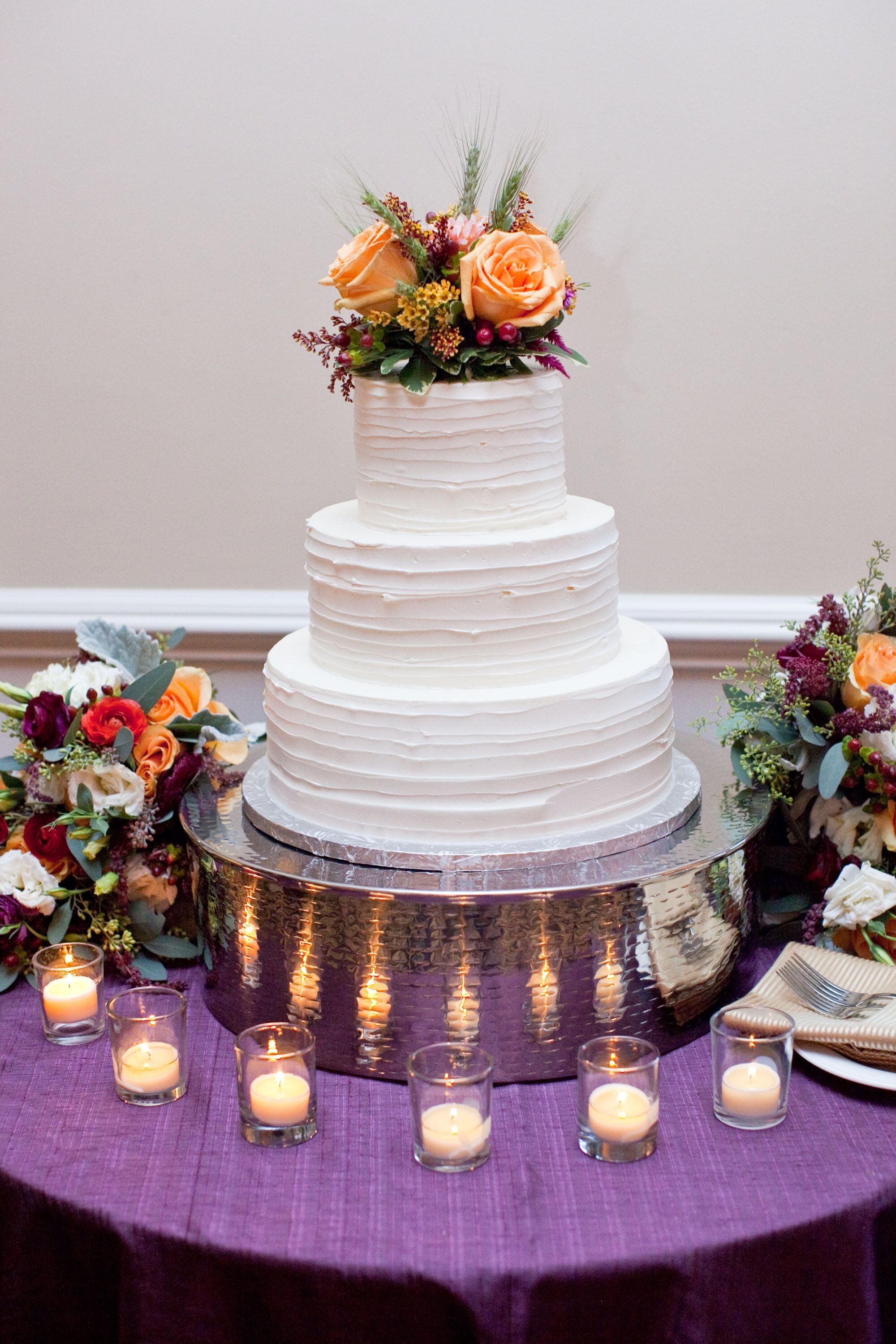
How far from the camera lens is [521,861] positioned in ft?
5.32

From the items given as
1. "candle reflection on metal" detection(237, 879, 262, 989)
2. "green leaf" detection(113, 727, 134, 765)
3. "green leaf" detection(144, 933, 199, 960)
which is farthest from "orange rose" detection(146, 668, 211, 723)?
"candle reflection on metal" detection(237, 879, 262, 989)

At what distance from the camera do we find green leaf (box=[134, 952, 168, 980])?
193 cm

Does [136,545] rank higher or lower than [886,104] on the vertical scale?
lower

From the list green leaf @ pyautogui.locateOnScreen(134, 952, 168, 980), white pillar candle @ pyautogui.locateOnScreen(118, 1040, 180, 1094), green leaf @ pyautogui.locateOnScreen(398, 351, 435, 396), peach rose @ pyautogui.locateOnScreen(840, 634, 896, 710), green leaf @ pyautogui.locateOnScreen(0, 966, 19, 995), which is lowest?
green leaf @ pyautogui.locateOnScreen(134, 952, 168, 980)

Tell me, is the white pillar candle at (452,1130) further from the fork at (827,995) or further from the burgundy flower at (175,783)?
the burgundy flower at (175,783)

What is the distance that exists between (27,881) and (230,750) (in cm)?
40

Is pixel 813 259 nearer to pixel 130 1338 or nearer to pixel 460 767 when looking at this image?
pixel 460 767

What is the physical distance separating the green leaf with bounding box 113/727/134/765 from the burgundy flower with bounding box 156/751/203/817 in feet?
0.27

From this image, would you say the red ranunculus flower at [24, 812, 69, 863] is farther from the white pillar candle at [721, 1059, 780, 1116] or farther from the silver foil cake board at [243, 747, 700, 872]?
the white pillar candle at [721, 1059, 780, 1116]

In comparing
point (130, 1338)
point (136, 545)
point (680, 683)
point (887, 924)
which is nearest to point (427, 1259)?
point (130, 1338)

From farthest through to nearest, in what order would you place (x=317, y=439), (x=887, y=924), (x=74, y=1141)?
(x=317, y=439) < (x=887, y=924) < (x=74, y=1141)

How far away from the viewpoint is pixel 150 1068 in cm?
158

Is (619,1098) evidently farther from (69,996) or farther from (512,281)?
(512,281)

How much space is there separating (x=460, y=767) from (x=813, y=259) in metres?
1.65
